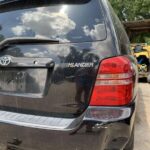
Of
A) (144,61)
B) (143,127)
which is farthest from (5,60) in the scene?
(144,61)

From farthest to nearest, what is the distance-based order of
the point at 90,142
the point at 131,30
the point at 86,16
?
the point at 131,30
the point at 86,16
the point at 90,142

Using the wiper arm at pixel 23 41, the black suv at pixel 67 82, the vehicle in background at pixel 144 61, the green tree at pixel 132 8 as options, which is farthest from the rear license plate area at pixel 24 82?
the green tree at pixel 132 8

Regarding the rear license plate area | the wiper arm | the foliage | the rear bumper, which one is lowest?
the foliage

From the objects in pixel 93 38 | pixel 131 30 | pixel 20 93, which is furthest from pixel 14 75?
pixel 131 30

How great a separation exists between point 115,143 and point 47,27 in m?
1.09

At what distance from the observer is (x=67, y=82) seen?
7.95ft

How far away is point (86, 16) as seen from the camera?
2.48 metres

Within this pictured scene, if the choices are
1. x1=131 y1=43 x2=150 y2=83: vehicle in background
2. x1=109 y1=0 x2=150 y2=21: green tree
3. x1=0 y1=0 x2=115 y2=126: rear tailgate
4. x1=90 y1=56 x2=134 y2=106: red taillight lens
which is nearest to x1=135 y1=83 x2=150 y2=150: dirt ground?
x1=90 y1=56 x2=134 y2=106: red taillight lens

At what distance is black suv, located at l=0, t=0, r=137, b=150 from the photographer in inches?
93.0

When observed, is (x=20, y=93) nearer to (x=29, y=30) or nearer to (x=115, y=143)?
(x=29, y=30)

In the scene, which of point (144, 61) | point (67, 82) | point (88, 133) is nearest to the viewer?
point (88, 133)

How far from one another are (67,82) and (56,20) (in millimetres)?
544

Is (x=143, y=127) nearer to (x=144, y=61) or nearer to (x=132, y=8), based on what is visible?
(x=144, y=61)

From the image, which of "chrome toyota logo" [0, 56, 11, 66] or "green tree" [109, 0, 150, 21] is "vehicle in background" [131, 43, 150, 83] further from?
"green tree" [109, 0, 150, 21]
